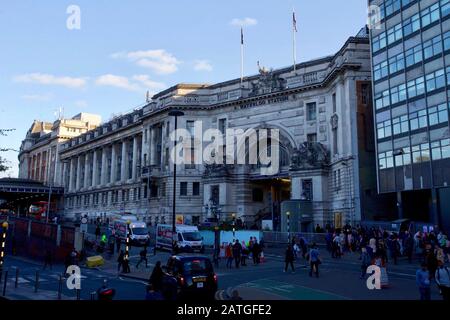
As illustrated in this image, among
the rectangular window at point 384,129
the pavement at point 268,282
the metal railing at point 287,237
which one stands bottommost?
the pavement at point 268,282

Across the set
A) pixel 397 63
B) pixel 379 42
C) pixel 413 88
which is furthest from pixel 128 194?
pixel 413 88

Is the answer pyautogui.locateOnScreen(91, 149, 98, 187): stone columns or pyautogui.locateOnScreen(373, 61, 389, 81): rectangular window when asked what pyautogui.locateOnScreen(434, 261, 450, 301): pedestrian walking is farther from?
pyautogui.locateOnScreen(91, 149, 98, 187): stone columns

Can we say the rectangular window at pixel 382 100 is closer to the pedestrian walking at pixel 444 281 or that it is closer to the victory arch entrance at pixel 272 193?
the victory arch entrance at pixel 272 193

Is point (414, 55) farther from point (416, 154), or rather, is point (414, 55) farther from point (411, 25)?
point (416, 154)

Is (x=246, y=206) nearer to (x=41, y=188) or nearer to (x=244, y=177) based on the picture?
(x=244, y=177)

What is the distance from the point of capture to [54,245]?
3716 cm

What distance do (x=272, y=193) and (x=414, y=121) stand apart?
27931 millimetres

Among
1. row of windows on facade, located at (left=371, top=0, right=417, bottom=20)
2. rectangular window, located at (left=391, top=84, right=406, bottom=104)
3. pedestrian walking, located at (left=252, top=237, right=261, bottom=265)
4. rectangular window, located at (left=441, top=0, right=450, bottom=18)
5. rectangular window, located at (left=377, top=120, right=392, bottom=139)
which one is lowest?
pedestrian walking, located at (left=252, top=237, right=261, bottom=265)

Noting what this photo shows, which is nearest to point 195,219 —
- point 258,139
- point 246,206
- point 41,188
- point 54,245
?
point 246,206

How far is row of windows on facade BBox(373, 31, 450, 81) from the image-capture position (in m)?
37.3

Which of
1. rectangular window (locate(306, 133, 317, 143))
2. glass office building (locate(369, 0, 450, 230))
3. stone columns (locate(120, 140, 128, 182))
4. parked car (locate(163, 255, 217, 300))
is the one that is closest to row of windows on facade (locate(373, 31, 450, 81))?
glass office building (locate(369, 0, 450, 230))

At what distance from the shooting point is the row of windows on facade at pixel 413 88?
37.2 meters

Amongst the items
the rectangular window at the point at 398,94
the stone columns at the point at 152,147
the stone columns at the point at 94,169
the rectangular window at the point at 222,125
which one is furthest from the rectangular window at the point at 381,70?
the stone columns at the point at 94,169

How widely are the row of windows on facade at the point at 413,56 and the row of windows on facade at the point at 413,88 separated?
1.64m
